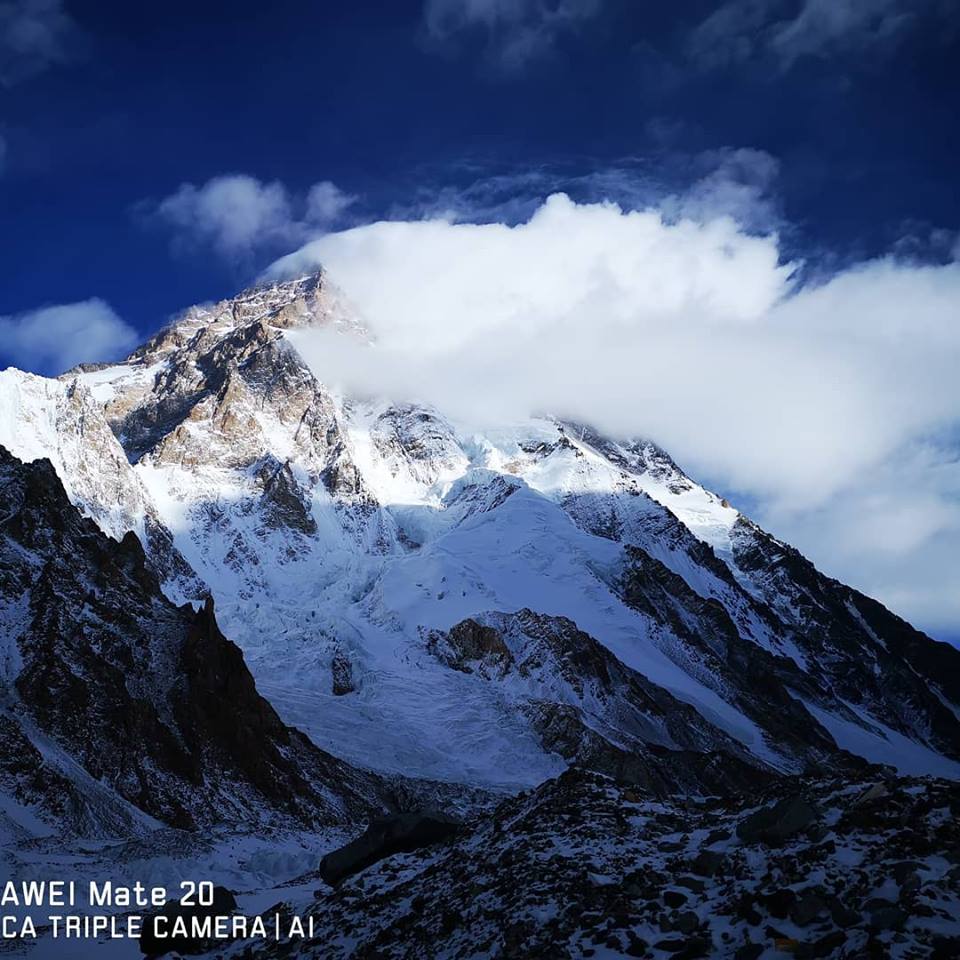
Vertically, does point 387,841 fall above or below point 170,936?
above

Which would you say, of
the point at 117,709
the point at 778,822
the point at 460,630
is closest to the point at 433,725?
the point at 460,630

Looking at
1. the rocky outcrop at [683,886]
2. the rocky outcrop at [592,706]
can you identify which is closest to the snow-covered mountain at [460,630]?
the rocky outcrop at [592,706]

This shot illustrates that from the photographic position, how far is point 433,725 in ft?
342

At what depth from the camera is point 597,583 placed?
156750 millimetres

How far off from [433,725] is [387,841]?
260 feet

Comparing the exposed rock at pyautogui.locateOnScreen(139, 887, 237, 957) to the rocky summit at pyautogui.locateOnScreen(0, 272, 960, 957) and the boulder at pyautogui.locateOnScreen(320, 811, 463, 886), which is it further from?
the boulder at pyautogui.locateOnScreen(320, 811, 463, 886)

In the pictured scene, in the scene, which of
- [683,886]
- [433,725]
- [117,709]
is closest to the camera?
[683,886]

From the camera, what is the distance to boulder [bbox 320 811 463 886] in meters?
26.6

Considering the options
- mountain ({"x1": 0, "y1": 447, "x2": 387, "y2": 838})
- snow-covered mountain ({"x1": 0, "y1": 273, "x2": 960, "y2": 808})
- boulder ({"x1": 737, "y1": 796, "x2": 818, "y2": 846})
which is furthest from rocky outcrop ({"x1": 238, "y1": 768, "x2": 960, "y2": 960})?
snow-covered mountain ({"x1": 0, "y1": 273, "x2": 960, "y2": 808})

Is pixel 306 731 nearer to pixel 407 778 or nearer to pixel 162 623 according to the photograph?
pixel 407 778

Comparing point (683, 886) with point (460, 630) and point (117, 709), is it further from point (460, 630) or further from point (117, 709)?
point (460, 630)

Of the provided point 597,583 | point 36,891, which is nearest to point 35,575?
point 36,891

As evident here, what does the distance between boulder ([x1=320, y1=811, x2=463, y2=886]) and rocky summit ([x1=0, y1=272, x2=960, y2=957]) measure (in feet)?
3.28

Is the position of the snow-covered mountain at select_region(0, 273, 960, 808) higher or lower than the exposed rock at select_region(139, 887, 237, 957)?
higher
